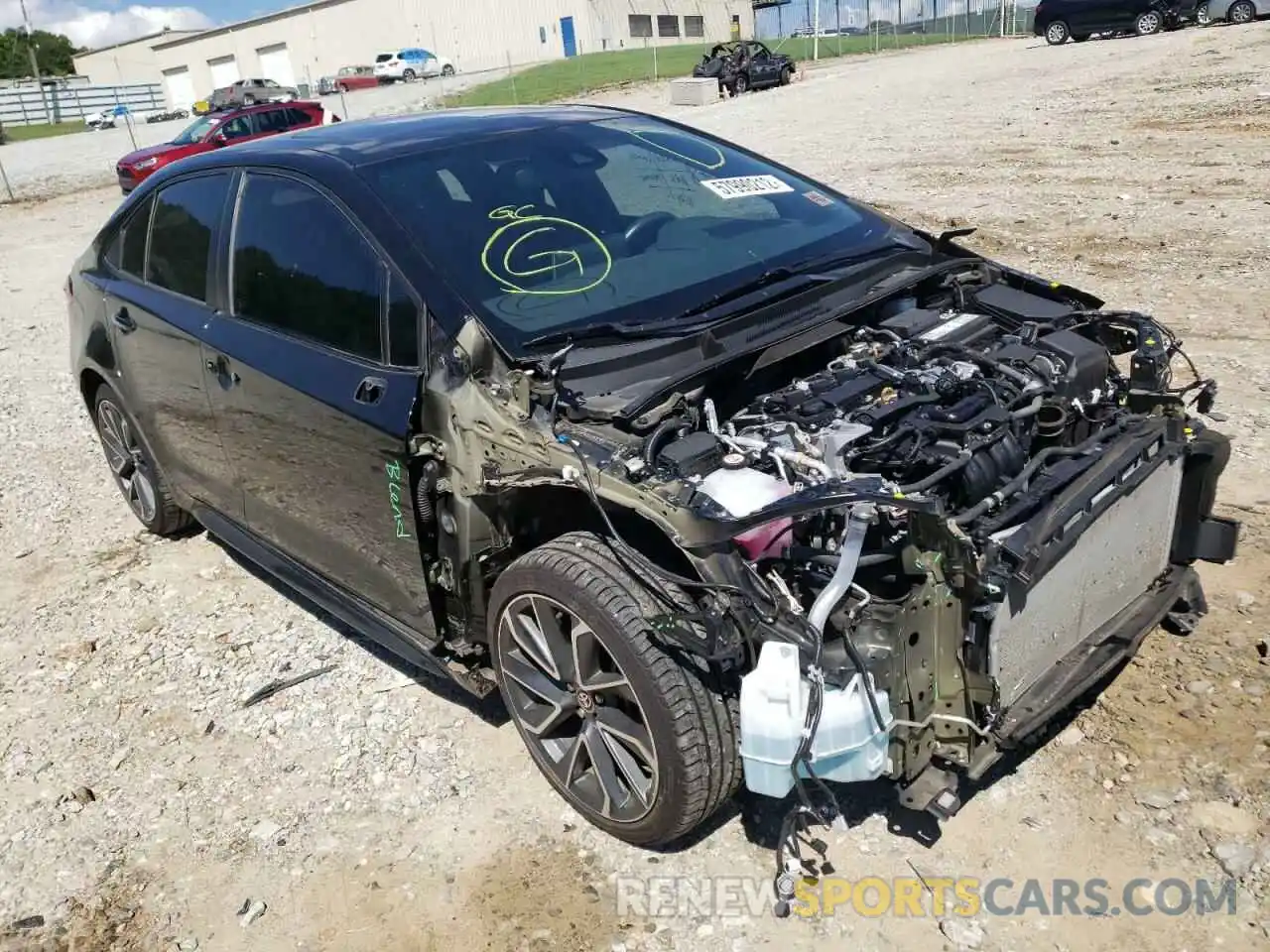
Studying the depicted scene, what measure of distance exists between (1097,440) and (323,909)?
2457mm

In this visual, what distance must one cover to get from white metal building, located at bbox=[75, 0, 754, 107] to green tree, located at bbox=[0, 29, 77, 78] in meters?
9.69

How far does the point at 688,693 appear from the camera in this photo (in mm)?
2463

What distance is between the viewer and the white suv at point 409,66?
49.7 m

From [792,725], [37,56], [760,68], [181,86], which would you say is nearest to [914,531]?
[792,725]

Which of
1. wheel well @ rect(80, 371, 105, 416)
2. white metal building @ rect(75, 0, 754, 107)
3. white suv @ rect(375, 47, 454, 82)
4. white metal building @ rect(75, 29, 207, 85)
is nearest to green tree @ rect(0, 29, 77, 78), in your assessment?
white metal building @ rect(75, 29, 207, 85)

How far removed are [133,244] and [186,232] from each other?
0.60 meters

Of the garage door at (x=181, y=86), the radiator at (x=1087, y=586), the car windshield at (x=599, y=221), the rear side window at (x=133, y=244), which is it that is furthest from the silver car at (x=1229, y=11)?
the garage door at (x=181, y=86)

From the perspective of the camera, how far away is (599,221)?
338 centimetres

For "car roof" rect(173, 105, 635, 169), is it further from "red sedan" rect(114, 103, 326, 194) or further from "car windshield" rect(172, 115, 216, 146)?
"car windshield" rect(172, 115, 216, 146)

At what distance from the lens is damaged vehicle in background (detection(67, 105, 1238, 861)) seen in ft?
7.82

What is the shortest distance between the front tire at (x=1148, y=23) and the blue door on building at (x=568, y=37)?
3467cm

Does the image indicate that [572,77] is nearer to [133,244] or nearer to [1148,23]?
[1148,23]

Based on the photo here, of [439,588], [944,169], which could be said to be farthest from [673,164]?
[944,169]

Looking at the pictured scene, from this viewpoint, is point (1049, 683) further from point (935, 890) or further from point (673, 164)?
point (673, 164)
